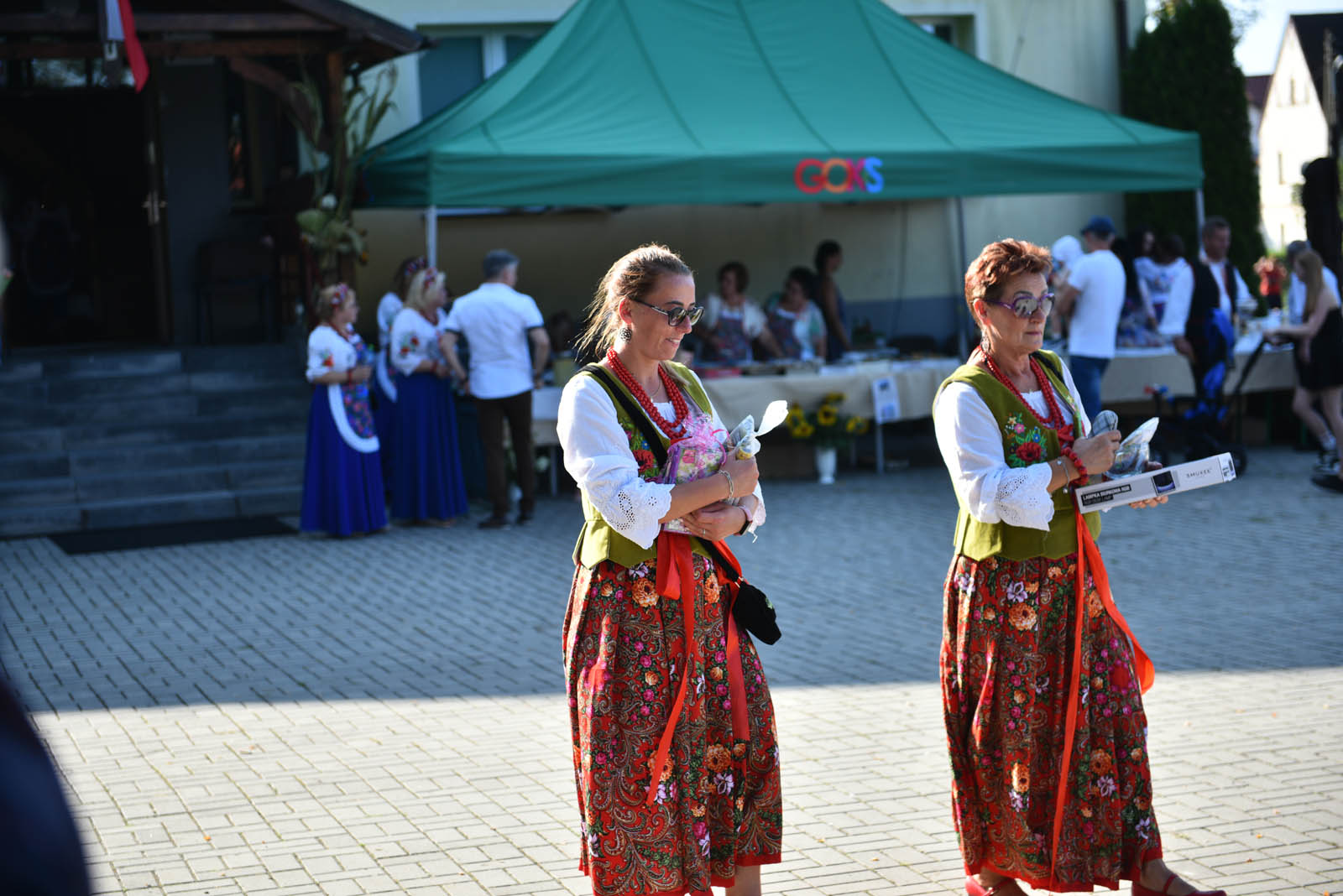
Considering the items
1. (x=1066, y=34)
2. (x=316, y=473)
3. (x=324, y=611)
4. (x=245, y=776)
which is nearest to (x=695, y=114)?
(x=316, y=473)

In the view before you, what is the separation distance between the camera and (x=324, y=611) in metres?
8.37

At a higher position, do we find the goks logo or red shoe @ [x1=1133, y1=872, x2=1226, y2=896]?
the goks logo

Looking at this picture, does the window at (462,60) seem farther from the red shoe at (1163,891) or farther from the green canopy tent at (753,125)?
the red shoe at (1163,891)

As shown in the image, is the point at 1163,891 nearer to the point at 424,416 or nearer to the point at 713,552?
the point at 713,552

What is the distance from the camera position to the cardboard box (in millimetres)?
3752

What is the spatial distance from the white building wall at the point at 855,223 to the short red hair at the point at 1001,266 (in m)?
12.0

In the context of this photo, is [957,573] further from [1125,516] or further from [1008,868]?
[1125,516]

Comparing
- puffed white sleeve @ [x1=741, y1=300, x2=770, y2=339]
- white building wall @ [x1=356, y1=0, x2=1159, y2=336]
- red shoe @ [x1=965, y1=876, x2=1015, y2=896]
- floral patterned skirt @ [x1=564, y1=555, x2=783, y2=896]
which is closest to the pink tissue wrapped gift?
floral patterned skirt @ [x1=564, y1=555, x2=783, y2=896]

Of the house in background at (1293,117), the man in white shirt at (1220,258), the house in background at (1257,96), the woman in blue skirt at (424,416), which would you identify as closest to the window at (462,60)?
the woman in blue skirt at (424,416)

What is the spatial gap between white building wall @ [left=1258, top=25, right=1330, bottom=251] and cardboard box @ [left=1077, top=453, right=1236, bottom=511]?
58404mm

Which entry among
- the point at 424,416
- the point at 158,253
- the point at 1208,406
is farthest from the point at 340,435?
the point at 1208,406

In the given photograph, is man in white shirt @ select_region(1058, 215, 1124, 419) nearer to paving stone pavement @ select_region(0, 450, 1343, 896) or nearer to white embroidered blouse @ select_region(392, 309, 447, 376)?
paving stone pavement @ select_region(0, 450, 1343, 896)

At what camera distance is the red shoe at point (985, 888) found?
13.1ft

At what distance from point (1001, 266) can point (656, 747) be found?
5.09 feet
